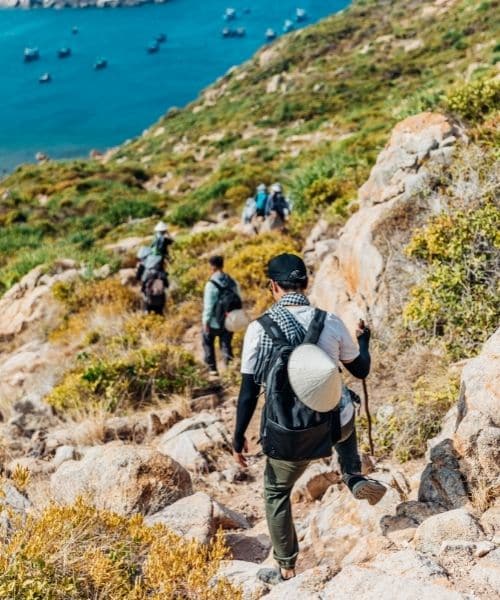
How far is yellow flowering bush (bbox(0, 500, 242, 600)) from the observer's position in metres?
3.12

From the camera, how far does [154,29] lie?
103938 mm

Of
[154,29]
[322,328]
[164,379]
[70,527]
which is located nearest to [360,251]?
[164,379]

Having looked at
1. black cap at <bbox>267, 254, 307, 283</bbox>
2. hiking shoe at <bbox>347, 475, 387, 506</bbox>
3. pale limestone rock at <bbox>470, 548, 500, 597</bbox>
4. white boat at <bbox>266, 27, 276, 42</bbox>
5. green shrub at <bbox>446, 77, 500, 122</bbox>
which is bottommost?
white boat at <bbox>266, 27, 276, 42</bbox>

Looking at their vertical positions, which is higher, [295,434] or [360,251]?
[295,434]

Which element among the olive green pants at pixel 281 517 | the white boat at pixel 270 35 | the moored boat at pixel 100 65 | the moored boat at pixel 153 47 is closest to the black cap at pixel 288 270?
the olive green pants at pixel 281 517

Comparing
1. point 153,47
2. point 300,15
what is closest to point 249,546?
point 153,47

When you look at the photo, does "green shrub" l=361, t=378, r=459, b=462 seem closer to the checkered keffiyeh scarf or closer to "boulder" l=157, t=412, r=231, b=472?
"boulder" l=157, t=412, r=231, b=472

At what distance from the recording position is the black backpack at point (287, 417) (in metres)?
3.26

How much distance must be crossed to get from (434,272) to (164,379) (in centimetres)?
351

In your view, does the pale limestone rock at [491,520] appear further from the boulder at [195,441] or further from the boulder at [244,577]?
the boulder at [195,441]

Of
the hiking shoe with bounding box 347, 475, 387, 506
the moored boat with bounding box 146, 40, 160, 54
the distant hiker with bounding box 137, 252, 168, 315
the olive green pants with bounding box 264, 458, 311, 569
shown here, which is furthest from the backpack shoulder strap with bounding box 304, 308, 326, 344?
the moored boat with bounding box 146, 40, 160, 54

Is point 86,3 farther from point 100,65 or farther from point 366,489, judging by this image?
point 366,489

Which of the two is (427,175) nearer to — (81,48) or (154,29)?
(81,48)

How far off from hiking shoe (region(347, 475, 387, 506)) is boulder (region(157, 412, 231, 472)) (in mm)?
2421
